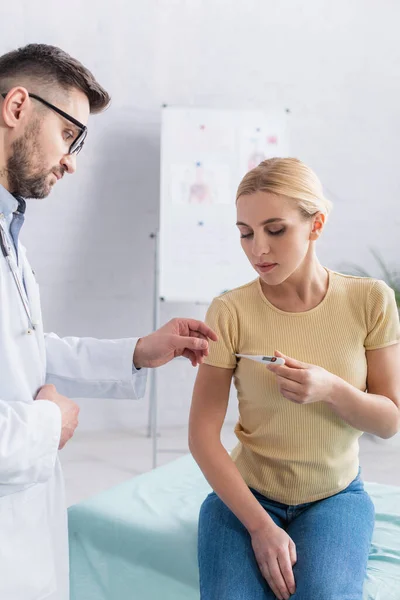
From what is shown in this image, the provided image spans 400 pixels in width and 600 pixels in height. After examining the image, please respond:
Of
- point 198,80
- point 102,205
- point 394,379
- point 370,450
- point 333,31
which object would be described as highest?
point 333,31

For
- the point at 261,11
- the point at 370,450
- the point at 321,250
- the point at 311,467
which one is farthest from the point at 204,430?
the point at 261,11

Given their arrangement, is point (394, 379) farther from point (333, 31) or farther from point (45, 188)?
point (333, 31)

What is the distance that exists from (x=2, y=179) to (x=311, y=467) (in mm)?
834

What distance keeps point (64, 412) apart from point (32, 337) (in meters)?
0.19

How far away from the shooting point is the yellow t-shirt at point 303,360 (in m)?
1.42

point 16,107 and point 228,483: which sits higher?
point 16,107

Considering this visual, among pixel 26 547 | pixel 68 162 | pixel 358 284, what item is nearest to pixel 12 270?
pixel 68 162

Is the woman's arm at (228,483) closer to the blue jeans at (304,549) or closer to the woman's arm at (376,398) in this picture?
the blue jeans at (304,549)

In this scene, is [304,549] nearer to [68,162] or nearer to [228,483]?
[228,483]

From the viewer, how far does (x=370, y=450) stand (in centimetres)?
349

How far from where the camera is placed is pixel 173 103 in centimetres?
379

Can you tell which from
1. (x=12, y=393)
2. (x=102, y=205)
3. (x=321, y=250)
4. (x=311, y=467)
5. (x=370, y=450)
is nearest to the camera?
(x=12, y=393)

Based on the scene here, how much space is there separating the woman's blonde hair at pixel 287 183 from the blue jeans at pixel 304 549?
62 cm

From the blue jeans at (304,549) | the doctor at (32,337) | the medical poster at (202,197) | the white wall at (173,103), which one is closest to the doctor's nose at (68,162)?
the doctor at (32,337)
